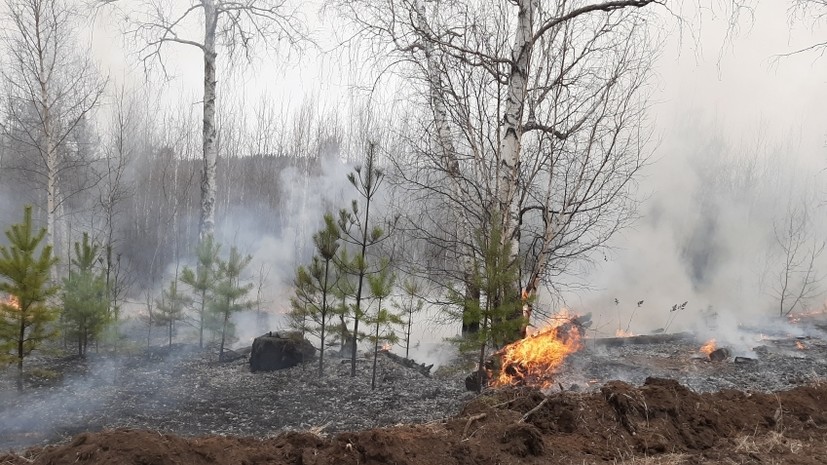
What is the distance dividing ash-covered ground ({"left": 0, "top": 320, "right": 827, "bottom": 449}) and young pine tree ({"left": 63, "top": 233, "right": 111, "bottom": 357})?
62 cm

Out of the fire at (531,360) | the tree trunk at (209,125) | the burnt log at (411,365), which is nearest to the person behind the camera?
the fire at (531,360)

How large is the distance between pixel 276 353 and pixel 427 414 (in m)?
3.96

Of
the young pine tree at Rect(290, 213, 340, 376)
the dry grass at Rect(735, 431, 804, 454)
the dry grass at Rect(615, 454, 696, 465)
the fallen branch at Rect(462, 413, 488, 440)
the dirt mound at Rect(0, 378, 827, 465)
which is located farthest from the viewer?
the young pine tree at Rect(290, 213, 340, 376)

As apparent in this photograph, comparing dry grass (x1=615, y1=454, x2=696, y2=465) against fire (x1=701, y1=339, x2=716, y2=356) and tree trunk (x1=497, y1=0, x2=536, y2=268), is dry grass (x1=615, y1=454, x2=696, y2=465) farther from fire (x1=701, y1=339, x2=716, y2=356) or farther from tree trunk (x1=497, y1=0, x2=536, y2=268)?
fire (x1=701, y1=339, x2=716, y2=356)

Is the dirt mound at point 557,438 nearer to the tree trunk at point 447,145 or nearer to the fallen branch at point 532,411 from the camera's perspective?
the fallen branch at point 532,411

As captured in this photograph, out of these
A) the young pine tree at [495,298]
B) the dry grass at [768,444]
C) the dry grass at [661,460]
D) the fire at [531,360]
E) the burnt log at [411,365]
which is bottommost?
the burnt log at [411,365]

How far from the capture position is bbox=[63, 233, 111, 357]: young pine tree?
8641mm

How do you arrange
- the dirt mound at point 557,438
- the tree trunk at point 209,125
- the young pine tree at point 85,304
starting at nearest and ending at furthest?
the dirt mound at point 557,438, the young pine tree at point 85,304, the tree trunk at point 209,125

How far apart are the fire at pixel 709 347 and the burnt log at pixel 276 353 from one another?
775 centimetres

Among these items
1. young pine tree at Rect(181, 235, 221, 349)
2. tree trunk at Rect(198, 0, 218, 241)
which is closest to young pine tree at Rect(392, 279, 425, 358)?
young pine tree at Rect(181, 235, 221, 349)

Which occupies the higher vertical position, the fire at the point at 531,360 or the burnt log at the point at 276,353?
the fire at the point at 531,360

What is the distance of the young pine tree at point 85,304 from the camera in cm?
864

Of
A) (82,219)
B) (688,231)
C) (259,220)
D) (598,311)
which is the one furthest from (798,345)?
(82,219)

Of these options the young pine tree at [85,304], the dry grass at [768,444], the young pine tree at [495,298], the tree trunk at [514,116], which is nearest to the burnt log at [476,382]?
the young pine tree at [495,298]
